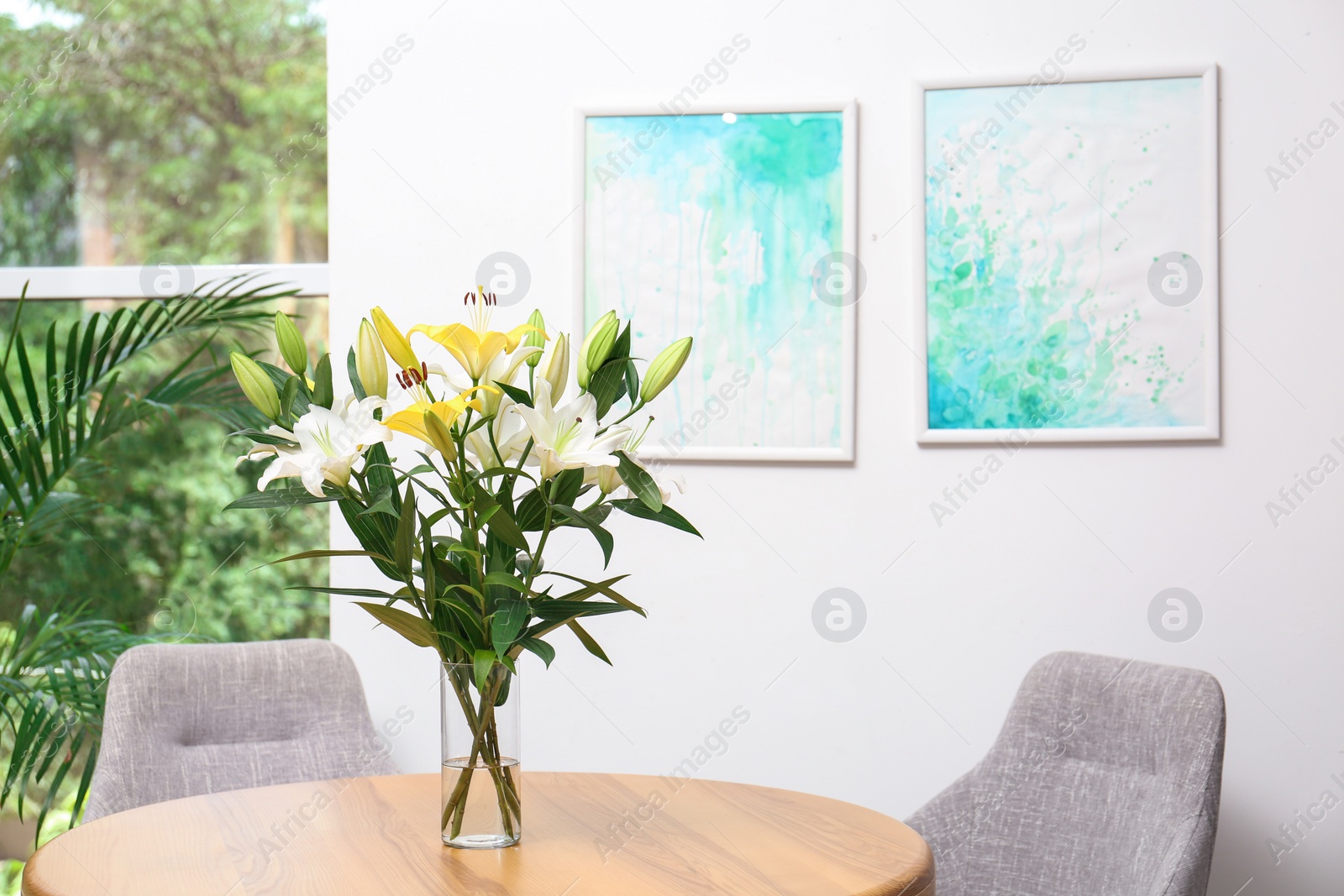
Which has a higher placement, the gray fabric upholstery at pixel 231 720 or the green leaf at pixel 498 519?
the green leaf at pixel 498 519

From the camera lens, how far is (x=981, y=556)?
227 centimetres

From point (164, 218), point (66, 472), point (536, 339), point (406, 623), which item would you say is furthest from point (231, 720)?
point (164, 218)

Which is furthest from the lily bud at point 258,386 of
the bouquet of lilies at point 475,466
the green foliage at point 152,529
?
the green foliage at point 152,529

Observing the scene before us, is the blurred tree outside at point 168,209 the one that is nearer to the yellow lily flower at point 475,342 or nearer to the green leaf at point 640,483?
the yellow lily flower at point 475,342

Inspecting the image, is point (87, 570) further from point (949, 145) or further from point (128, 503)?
point (949, 145)

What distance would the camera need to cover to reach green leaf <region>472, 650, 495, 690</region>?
1144 millimetres

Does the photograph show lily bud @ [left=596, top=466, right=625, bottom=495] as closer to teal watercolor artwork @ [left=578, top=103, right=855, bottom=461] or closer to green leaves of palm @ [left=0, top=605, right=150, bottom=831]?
teal watercolor artwork @ [left=578, top=103, right=855, bottom=461]

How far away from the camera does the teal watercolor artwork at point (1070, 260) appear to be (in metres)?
2.22

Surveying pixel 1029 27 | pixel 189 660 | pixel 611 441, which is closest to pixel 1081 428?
pixel 1029 27

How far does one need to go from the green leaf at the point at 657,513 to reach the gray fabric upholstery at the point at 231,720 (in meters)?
1.11

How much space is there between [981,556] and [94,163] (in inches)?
90.7

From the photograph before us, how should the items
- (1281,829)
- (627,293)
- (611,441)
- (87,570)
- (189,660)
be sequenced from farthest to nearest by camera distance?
(87,570)
(627,293)
(1281,829)
(189,660)
(611,441)

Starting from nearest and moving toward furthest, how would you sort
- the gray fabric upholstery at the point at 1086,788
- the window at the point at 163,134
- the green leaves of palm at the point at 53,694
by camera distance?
the gray fabric upholstery at the point at 1086,788 < the green leaves of palm at the point at 53,694 < the window at the point at 163,134

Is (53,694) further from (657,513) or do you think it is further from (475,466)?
(657,513)
